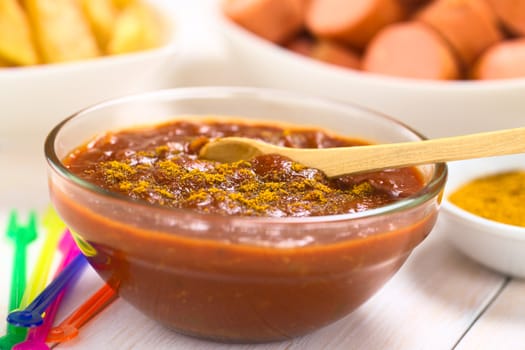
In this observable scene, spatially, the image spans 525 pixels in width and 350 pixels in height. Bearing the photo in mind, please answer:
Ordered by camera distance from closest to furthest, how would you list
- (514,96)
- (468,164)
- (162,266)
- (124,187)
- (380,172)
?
1. (162,266)
2. (124,187)
3. (380,172)
4. (468,164)
5. (514,96)

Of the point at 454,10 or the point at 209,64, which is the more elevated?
the point at 454,10

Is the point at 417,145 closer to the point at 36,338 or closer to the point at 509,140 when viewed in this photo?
the point at 509,140

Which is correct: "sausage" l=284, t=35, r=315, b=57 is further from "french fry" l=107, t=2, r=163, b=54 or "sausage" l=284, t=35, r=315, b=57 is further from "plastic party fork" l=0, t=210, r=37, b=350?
"plastic party fork" l=0, t=210, r=37, b=350

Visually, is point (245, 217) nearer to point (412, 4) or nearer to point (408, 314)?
point (408, 314)

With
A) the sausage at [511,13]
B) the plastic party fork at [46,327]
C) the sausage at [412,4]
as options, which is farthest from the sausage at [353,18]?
the plastic party fork at [46,327]

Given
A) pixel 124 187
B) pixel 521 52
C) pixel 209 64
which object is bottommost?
pixel 209 64

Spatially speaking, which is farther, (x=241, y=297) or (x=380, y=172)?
(x=380, y=172)

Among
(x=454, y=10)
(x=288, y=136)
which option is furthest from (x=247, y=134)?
(x=454, y=10)
